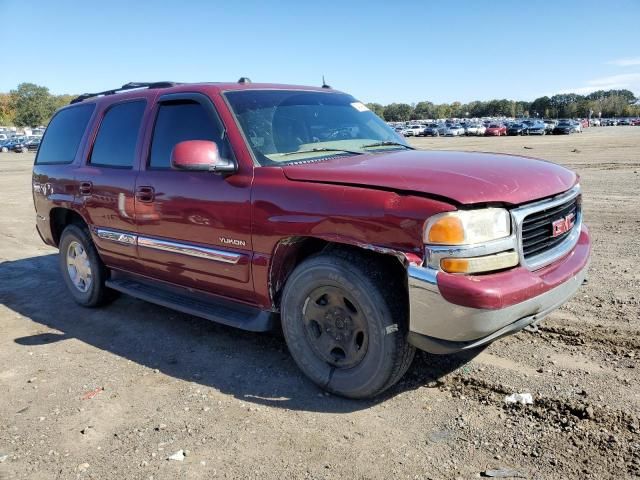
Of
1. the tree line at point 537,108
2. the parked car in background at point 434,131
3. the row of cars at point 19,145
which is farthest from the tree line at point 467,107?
the row of cars at point 19,145

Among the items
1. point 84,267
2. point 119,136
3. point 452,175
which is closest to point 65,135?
point 119,136

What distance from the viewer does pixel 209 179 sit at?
3.72m

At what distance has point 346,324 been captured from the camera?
3.22m

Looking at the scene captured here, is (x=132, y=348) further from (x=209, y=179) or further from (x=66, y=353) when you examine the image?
(x=209, y=179)

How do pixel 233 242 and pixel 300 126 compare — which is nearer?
pixel 233 242

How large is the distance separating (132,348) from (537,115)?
169m

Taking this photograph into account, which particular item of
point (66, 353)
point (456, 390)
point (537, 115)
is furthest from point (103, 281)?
point (537, 115)

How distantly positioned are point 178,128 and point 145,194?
1.93 feet

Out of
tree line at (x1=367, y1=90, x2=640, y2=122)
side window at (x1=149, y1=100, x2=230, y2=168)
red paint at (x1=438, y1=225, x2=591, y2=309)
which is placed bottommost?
red paint at (x1=438, y1=225, x2=591, y2=309)

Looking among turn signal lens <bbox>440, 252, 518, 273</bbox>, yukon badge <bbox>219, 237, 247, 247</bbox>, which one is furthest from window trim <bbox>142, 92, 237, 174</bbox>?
turn signal lens <bbox>440, 252, 518, 273</bbox>

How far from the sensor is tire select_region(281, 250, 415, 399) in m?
2.97

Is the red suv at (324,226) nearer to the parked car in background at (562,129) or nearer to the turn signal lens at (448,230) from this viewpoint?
the turn signal lens at (448,230)

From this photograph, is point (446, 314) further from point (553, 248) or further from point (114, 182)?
point (114, 182)

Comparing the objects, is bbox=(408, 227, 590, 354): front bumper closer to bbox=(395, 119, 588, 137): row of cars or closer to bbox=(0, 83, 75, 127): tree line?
bbox=(395, 119, 588, 137): row of cars
